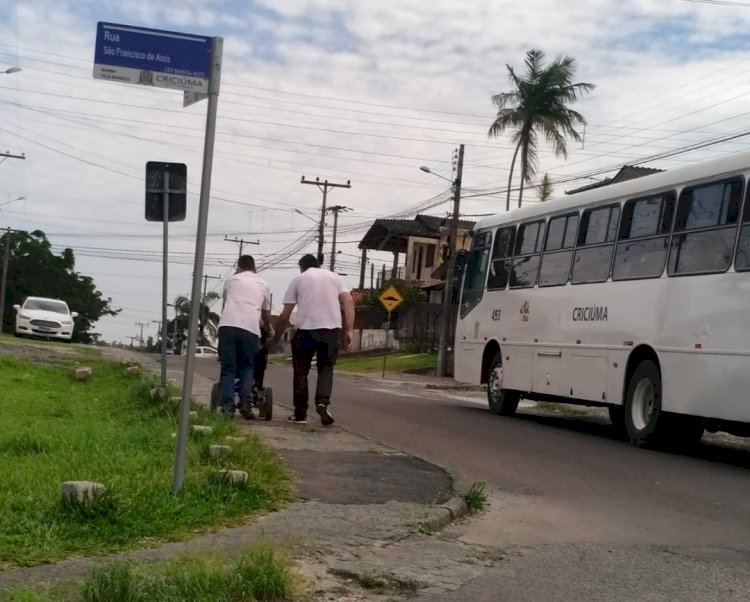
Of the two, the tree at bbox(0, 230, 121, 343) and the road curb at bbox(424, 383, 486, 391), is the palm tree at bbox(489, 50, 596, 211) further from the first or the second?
the tree at bbox(0, 230, 121, 343)

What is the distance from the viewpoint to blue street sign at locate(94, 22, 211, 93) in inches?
253

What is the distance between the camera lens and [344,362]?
5159cm

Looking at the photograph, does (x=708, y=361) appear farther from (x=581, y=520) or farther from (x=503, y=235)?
(x=503, y=235)

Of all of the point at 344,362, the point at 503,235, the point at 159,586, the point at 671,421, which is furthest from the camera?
the point at 344,362

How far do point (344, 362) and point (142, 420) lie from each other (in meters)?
41.0

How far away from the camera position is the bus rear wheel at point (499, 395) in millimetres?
17469

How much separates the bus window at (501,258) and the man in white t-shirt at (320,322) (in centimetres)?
680

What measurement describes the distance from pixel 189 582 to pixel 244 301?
6618 millimetres

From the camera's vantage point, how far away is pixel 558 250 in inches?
623

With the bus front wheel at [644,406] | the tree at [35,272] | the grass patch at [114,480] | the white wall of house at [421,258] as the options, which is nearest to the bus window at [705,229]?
the bus front wheel at [644,406]

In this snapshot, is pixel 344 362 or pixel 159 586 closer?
pixel 159 586

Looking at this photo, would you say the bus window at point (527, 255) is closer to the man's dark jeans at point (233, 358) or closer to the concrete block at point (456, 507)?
the man's dark jeans at point (233, 358)

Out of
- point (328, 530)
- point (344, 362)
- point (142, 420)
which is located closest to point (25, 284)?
point (344, 362)

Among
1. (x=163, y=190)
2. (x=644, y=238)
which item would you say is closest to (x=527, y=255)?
(x=644, y=238)
